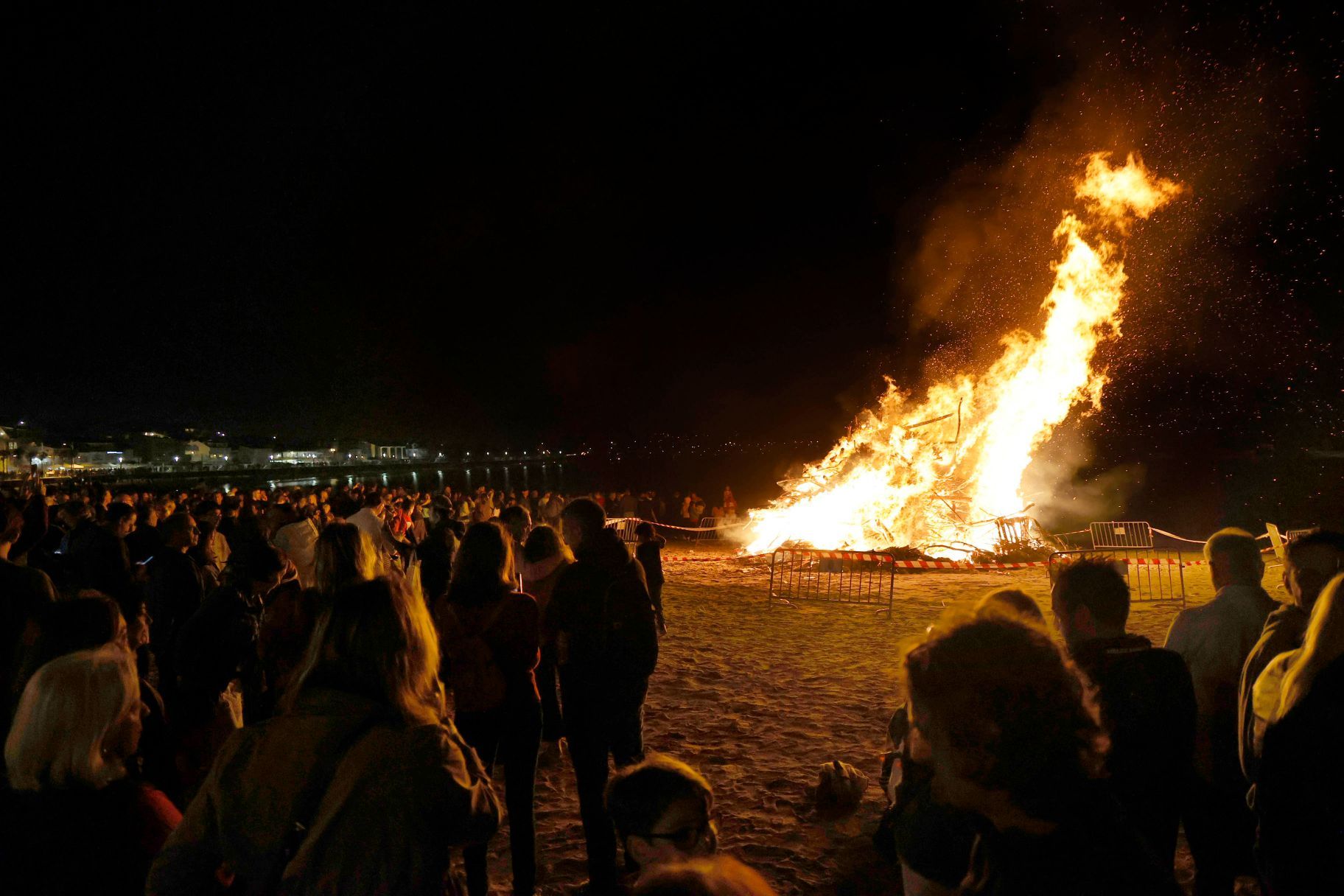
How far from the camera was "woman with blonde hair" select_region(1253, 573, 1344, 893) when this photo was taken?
2.53 m

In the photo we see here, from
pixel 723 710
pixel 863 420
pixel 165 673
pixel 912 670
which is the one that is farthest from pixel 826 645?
pixel 863 420

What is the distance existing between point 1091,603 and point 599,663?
8.11 ft

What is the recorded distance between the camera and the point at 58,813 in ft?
6.59

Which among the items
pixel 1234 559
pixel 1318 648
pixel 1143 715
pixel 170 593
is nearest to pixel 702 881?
pixel 1143 715

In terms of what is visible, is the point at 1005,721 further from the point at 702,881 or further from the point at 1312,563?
the point at 1312,563

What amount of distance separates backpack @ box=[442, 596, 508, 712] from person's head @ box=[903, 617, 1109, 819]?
2604mm

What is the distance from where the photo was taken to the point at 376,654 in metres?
2.12

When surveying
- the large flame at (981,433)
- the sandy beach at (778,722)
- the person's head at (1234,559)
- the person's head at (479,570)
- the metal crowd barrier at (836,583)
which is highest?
the large flame at (981,433)

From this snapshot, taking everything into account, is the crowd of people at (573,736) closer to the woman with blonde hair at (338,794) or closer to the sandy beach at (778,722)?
the woman with blonde hair at (338,794)

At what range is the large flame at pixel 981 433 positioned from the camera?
20062mm

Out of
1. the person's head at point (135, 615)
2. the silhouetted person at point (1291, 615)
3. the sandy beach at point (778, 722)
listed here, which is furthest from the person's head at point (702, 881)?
the person's head at point (135, 615)

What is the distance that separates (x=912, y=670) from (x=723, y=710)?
6209mm

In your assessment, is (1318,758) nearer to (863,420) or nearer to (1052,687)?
(1052,687)

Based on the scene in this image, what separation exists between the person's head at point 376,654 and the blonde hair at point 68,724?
0.53 m
